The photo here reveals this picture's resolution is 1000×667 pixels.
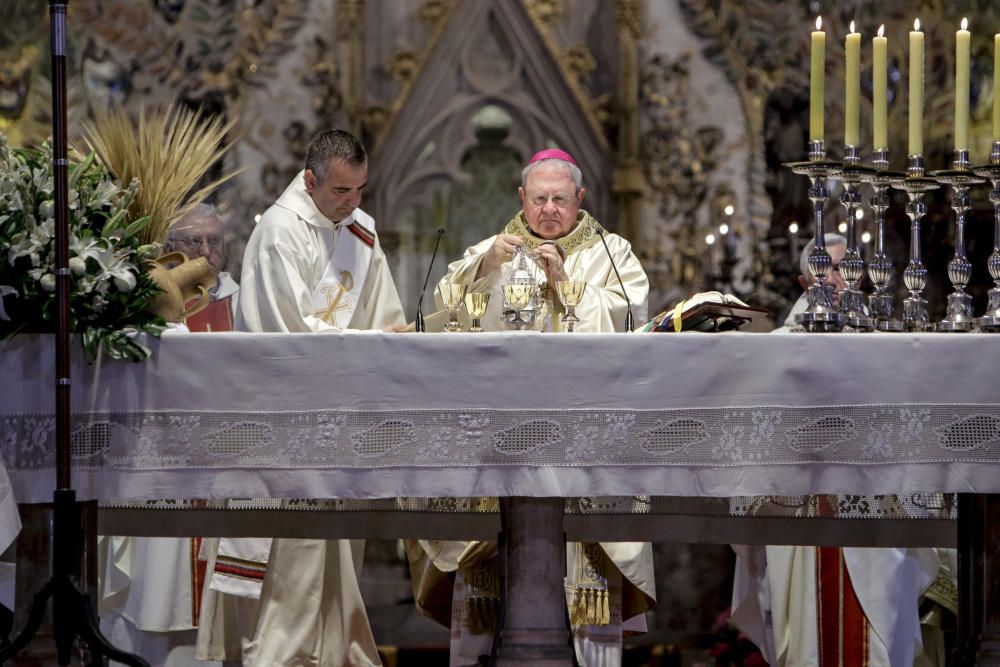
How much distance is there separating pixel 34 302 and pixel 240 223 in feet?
13.5

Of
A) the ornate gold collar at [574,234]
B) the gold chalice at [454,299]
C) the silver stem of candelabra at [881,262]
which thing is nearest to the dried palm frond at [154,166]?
the gold chalice at [454,299]

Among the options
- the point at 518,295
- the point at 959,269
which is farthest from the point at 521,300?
the point at 959,269

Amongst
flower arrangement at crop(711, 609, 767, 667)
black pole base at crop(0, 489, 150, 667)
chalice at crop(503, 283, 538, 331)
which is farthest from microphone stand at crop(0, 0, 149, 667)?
flower arrangement at crop(711, 609, 767, 667)

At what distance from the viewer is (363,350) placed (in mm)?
4008

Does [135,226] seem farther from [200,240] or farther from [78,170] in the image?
[200,240]

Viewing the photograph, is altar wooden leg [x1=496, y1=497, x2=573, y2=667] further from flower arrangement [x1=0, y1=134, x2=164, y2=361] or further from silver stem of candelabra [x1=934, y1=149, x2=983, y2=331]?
silver stem of candelabra [x1=934, y1=149, x2=983, y2=331]

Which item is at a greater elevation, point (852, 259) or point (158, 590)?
point (852, 259)

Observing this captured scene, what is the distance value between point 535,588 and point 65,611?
4.04 ft

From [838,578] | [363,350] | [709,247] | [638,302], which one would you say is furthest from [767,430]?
[709,247]

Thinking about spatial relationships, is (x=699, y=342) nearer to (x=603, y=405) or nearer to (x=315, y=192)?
(x=603, y=405)

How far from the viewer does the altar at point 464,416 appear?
4000mm

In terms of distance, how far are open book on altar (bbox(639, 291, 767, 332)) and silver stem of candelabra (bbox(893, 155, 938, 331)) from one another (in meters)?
0.46

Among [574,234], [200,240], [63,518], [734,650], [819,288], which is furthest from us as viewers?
[734,650]

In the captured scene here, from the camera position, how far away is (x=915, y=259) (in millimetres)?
4426
